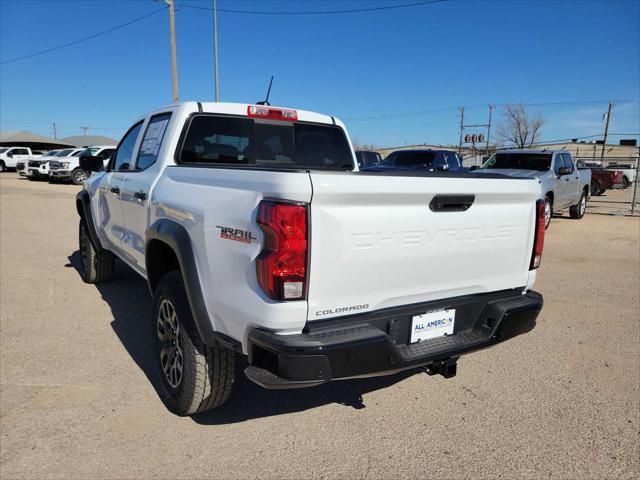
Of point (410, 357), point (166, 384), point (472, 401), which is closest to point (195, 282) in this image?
point (166, 384)

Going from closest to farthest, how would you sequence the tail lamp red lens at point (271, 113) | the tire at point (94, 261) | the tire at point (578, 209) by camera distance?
1. the tail lamp red lens at point (271, 113)
2. the tire at point (94, 261)
3. the tire at point (578, 209)

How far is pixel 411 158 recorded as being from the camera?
43.0 ft

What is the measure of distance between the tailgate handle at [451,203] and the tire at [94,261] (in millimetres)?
4472

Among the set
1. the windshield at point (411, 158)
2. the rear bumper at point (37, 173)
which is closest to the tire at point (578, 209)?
the windshield at point (411, 158)

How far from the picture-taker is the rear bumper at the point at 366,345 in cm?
214

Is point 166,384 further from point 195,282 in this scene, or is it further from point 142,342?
point 142,342

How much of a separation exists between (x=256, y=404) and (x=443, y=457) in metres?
1.25

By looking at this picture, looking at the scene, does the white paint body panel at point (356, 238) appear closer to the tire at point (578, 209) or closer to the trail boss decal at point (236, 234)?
the trail boss decal at point (236, 234)

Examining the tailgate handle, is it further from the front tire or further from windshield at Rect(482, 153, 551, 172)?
windshield at Rect(482, 153, 551, 172)

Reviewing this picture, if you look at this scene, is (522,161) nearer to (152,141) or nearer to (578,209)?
(578,209)

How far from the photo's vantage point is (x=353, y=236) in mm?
2242

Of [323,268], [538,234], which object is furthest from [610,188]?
[323,268]

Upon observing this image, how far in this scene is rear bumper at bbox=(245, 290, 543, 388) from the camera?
214cm

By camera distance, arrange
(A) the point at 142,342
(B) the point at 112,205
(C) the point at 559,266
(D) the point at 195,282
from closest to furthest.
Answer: (D) the point at 195,282 < (A) the point at 142,342 < (B) the point at 112,205 < (C) the point at 559,266
